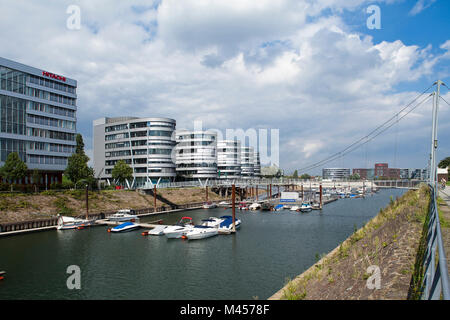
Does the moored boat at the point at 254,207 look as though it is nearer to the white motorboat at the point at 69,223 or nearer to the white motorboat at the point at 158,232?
the white motorboat at the point at 158,232

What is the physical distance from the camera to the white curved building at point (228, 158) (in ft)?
504

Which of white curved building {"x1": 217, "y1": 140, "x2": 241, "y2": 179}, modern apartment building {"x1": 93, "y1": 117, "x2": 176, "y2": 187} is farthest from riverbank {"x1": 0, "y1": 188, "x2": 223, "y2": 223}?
white curved building {"x1": 217, "y1": 140, "x2": 241, "y2": 179}

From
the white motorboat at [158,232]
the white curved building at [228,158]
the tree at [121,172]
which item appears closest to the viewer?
the white motorboat at [158,232]

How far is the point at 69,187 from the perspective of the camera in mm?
73688

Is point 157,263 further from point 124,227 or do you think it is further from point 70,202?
point 70,202

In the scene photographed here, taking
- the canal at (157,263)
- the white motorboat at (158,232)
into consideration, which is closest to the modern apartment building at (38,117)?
the canal at (157,263)

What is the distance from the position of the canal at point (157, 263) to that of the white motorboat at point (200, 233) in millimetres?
1133

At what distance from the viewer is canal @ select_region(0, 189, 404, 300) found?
24469 millimetres

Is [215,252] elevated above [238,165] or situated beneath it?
situated beneath

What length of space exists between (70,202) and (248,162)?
128740 mm

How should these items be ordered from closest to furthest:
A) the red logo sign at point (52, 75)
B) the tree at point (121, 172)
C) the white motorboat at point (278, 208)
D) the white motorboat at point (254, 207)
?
1. the red logo sign at point (52, 75)
2. the white motorboat at point (278, 208)
3. the white motorboat at point (254, 207)
4. the tree at point (121, 172)

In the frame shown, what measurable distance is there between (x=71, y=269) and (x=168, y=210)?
163 feet
